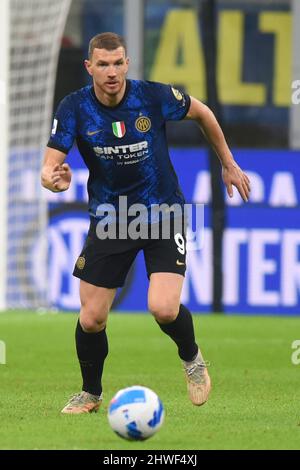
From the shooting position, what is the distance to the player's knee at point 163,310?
8008 mm

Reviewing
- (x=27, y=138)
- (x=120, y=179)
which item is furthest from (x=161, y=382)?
(x=27, y=138)

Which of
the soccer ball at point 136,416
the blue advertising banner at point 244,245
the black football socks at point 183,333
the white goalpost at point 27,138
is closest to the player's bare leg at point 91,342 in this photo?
the black football socks at point 183,333

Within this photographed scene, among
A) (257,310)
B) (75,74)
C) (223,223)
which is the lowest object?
(257,310)

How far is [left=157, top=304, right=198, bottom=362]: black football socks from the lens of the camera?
8.20m

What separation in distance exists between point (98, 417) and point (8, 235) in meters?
9.03

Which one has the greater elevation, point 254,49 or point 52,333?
point 254,49

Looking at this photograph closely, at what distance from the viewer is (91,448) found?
662 cm

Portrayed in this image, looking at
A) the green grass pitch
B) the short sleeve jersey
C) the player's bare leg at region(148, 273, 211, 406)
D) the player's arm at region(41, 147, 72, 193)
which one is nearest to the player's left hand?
the short sleeve jersey

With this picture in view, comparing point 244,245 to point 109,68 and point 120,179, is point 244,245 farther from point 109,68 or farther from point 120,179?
point 109,68

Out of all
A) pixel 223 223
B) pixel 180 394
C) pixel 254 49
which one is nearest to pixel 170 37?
pixel 254 49

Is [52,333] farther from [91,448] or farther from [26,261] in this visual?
[91,448]

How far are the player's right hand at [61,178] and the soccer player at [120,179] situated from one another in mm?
146

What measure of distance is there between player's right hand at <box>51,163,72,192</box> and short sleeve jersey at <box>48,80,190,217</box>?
261 millimetres

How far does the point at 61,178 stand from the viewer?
766 centimetres
